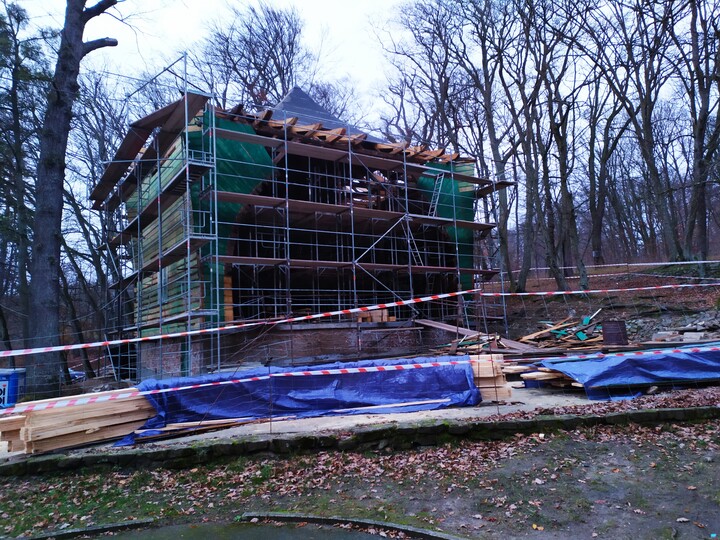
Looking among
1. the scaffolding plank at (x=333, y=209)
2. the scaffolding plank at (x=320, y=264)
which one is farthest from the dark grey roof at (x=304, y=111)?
the scaffolding plank at (x=320, y=264)

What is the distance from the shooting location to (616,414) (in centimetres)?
630

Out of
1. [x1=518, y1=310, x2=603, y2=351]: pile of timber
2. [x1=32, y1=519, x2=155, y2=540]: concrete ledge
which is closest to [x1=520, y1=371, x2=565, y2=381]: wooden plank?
[x1=518, y1=310, x2=603, y2=351]: pile of timber

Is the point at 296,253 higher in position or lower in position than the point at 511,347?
higher

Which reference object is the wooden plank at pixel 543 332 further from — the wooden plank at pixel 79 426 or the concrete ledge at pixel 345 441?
the wooden plank at pixel 79 426

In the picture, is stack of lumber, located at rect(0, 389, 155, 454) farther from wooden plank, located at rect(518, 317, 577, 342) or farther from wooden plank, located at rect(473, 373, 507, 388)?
wooden plank, located at rect(518, 317, 577, 342)

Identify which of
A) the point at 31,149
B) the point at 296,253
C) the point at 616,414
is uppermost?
the point at 31,149

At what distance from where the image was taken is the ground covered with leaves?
14.0 feet

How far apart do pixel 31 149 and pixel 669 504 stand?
2212 cm

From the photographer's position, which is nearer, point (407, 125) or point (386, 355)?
point (386, 355)

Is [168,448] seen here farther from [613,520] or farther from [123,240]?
[123,240]

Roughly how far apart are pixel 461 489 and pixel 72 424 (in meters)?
4.88

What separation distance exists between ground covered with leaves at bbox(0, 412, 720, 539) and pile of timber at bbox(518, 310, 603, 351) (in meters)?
7.83

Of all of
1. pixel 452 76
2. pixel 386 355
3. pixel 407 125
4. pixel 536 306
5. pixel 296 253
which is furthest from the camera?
pixel 407 125

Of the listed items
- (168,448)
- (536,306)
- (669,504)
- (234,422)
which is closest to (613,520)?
(669,504)
